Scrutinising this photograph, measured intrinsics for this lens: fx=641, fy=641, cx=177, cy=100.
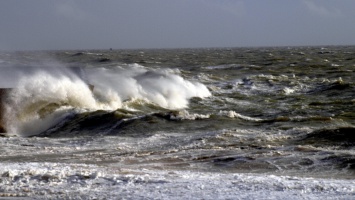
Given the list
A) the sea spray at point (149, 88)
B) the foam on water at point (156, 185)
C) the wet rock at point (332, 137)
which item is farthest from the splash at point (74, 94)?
the foam on water at point (156, 185)

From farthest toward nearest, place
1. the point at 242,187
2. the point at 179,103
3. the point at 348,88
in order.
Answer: the point at 348,88
the point at 179,103
the point at 242,187

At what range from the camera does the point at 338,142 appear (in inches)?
486

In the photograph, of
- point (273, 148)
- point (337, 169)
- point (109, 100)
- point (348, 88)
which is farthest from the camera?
point (348, 88)

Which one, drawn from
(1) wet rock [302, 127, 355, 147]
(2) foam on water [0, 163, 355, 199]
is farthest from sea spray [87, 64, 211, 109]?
(2) foam on water [0, 163, 355, 199]

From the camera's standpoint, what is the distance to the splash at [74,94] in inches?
675

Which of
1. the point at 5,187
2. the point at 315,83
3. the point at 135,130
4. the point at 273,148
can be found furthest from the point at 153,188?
the point at 315,83

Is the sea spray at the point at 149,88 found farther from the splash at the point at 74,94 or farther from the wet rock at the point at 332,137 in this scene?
the wet rock at the point at 332,137

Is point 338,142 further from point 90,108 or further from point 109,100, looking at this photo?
point 109,100

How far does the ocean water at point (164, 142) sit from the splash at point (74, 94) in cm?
5

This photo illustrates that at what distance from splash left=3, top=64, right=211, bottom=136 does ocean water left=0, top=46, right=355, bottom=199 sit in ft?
0.15

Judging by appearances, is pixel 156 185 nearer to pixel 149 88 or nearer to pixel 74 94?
pixel 74 94

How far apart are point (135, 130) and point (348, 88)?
14824mm

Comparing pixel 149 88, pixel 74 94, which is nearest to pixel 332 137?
pixel 74 94

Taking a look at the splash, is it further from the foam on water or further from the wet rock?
the foam on water
